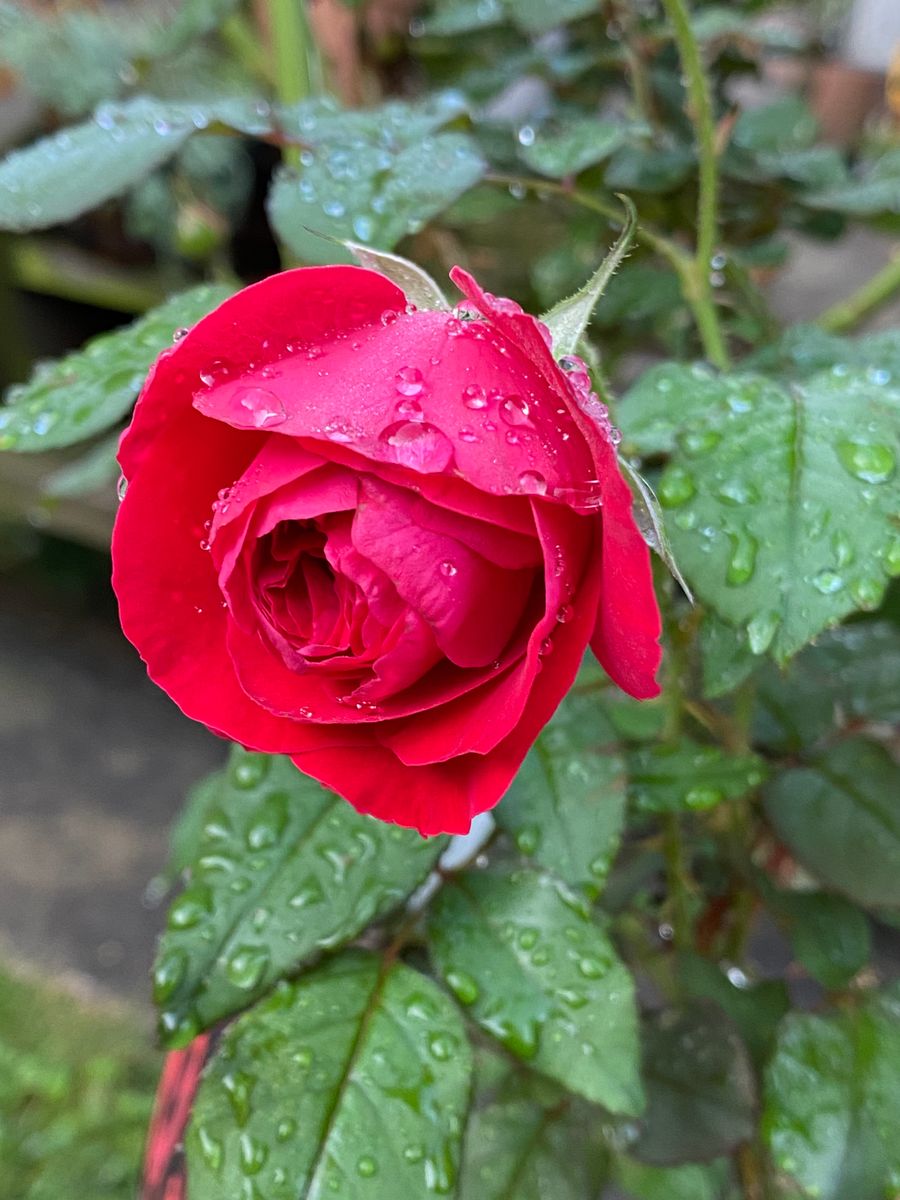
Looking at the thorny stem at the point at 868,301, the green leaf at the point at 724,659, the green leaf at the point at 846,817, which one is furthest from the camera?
the thorny stem at the point at 868,301

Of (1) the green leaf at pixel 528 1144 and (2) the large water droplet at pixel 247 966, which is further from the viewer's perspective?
(1) the green leaf at pixel 528 1144

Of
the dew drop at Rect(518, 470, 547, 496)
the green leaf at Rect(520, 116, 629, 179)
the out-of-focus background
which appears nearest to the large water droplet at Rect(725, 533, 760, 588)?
the dew drop at Rect(518, 470, 547, 496)

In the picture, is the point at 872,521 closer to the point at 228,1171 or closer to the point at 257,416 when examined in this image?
the point at 257,416

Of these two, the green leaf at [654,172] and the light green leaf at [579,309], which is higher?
the light green leaf at [579,309]

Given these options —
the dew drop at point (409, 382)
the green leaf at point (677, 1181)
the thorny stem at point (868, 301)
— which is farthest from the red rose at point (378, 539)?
the thorny stem at point (868, 301)

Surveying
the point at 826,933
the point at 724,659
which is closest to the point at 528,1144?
the point at 826,933

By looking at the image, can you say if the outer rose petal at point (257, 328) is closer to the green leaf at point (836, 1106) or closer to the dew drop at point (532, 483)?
the dew drop at point (532, 483)

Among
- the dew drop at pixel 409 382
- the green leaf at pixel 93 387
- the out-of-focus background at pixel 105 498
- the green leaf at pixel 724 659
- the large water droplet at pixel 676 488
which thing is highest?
the dew drop at pixel 409 382

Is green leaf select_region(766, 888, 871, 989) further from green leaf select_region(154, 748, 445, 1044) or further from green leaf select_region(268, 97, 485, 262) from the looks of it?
green leaf select_region(268, 97, 485, 262)
